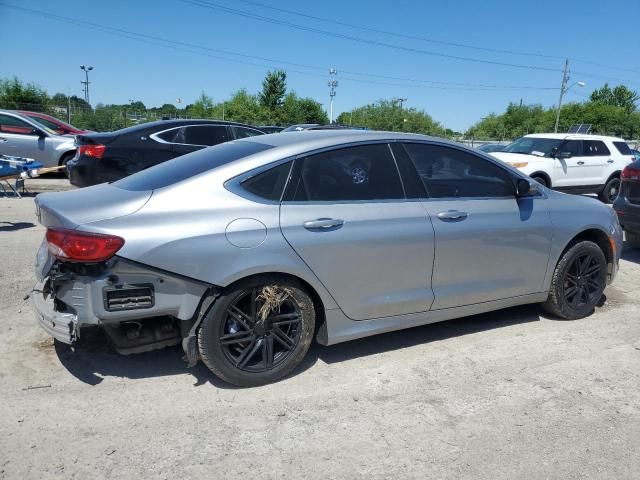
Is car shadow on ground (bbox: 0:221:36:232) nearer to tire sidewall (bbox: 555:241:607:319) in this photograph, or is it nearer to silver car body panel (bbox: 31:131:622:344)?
silver car body panel (bbox: 31:131:622:344)

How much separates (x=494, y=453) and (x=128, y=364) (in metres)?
2.41

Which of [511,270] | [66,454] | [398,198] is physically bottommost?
[66,454]

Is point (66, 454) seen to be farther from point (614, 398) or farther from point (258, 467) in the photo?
point (614, 398)

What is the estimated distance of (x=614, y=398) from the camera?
134 inches

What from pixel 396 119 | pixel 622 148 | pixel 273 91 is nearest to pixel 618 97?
pixel 396 119

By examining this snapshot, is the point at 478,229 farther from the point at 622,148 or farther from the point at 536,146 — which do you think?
the point at 622,148

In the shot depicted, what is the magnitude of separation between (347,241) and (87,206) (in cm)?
162

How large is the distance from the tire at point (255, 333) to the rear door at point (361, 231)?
26 cm

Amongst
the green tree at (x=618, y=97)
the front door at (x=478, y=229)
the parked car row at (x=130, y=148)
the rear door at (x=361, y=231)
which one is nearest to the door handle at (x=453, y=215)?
the front door at (x=478, y=229)

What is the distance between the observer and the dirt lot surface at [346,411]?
265 centimetres

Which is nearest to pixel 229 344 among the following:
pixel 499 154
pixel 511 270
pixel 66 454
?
pixel 66 454

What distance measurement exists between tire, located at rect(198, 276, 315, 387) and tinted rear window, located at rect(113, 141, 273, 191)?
827 millimetres

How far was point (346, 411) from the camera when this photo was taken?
315cm

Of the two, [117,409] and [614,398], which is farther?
[614,398]
